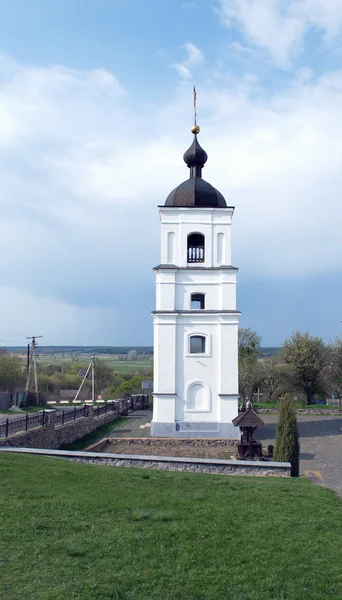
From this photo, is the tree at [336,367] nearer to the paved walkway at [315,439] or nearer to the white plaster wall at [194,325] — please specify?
the paved walkway at [315,439]

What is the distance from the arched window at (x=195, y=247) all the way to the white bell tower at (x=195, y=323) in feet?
0.15

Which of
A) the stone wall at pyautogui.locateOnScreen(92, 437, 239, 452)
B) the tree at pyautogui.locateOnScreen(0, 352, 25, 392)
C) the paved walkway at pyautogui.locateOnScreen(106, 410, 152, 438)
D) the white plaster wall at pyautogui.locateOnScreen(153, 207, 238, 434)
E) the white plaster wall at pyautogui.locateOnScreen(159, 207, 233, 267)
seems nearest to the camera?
the stone wall at pyautogui.locateOnScreen(92, 437, 239, 452)

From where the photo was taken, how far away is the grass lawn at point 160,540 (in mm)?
5367

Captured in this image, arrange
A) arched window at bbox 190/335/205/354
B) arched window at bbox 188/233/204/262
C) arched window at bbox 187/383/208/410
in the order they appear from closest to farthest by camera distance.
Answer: arched window at bbox 187/383/208/410
arched window at bbox 190/335/205/354
arched window at bbox 188/233/204/262

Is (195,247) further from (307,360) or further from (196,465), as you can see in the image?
(307,360)

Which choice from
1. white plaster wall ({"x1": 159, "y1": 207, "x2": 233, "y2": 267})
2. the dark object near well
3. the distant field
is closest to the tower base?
the dark object near well

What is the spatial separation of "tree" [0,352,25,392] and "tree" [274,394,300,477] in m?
36.2

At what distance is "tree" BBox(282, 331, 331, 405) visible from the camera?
120 feet

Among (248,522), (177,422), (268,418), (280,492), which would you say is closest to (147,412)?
(268,418)

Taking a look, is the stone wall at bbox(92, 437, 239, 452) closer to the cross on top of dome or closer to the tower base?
the tower base

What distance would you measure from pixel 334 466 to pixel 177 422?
24.5 ft

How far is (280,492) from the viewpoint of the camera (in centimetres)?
984

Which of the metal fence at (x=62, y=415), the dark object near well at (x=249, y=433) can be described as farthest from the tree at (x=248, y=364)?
the dark object near well at (x=249, y=433)

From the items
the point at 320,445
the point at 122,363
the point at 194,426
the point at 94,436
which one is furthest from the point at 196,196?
the point at 122,363
